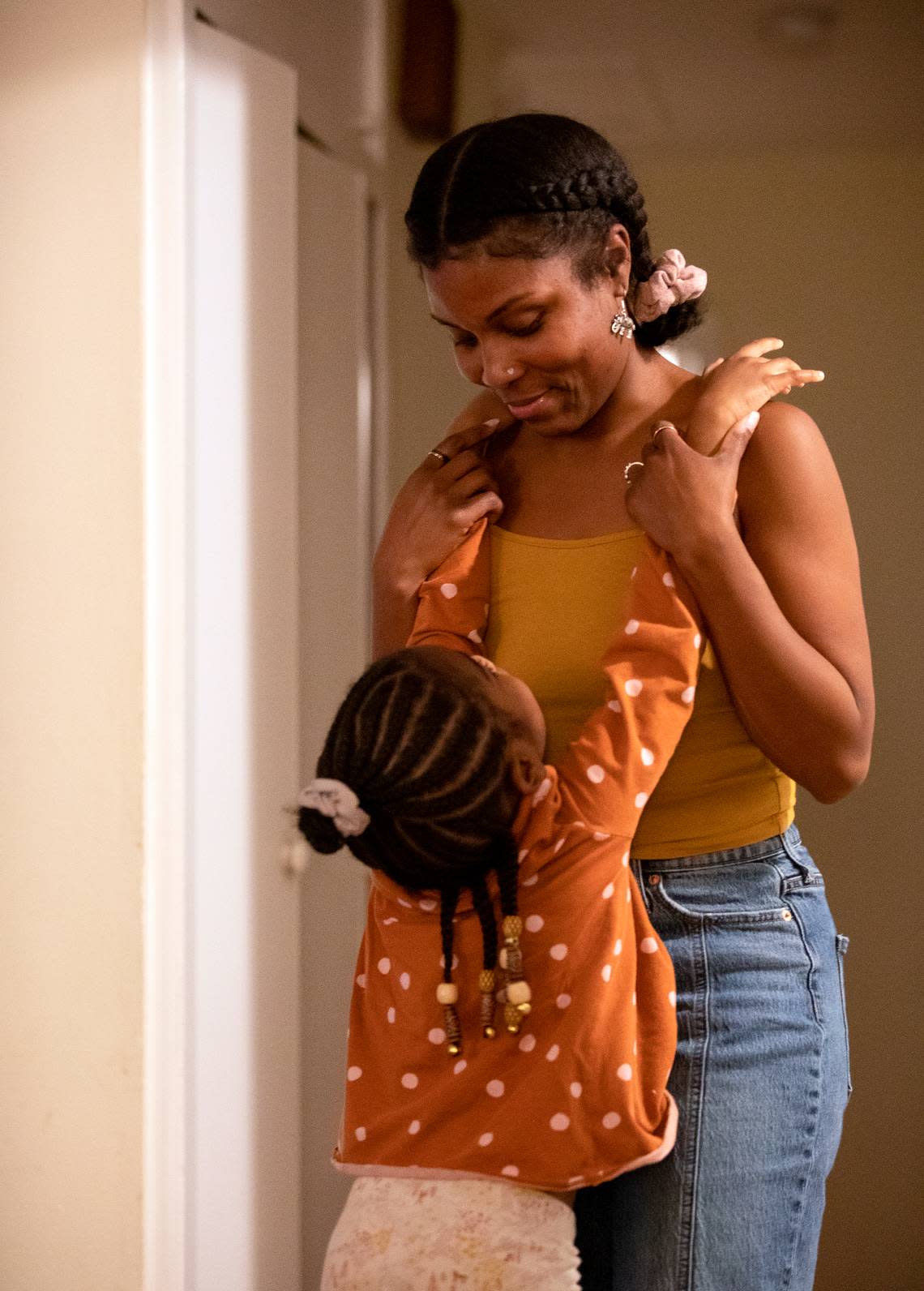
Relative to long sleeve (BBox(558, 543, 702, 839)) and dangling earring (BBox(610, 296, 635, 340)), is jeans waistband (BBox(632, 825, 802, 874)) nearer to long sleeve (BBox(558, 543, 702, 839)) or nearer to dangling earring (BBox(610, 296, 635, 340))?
long sleeve (BBox(558, 543, 702, 839))

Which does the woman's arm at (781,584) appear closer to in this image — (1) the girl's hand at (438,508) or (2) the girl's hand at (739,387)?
(2) the girl's hand at (739,387)

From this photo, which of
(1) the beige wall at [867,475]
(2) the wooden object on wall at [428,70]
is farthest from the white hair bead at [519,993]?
(2) the wooden object on wall at [428,70]

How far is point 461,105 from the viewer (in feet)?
7.19

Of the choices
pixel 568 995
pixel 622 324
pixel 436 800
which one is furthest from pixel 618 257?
pixel 568 995

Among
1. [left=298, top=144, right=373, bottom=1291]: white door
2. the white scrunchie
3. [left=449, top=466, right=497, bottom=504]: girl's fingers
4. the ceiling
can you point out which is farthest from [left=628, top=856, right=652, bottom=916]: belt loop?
the ceiling

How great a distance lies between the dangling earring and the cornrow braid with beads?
32 centimetres

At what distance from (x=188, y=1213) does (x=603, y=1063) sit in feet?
3.47

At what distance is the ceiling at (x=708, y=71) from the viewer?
1967mm

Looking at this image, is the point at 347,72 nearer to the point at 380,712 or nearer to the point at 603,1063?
the point at 380,712

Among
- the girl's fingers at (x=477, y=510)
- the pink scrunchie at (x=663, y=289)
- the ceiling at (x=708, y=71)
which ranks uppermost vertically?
the ceiling at (x=708, y=71)

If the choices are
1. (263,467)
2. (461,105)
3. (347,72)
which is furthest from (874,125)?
(263,467)

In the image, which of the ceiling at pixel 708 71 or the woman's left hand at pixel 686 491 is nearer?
the woman's left hand at pixel 686 491

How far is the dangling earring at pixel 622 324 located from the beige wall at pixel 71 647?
2.64 ft

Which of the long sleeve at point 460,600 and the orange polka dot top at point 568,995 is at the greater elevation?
the long sleeve at point 460,600
